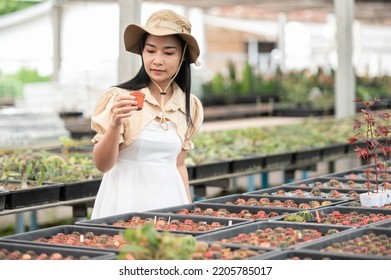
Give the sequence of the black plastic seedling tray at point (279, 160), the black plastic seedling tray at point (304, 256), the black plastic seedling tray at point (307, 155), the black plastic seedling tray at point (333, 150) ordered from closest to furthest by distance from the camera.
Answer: the black plastic seedling tray at point (304, 256), the black plastic seedling tray at point (279, 160), the black plastic seedling tray at point (307, 155), the black plastic seedling tray at point (333, 150)

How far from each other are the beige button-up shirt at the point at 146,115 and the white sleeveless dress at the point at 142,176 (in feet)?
0.12

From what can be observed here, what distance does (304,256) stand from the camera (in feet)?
9.66

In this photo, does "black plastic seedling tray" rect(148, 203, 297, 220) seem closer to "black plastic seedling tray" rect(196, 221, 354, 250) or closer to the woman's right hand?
"black plastic seedling tray" rect(196, 221, 354, 250)

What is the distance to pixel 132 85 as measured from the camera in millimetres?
4309

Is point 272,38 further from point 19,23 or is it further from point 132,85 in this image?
point 132,85

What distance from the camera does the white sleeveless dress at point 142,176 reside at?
169 inches

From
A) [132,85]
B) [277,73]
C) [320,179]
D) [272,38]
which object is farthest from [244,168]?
[272,38]

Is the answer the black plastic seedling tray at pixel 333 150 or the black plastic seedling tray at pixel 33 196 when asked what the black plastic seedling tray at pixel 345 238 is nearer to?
the black plastic seedling tray at pixel 33 196

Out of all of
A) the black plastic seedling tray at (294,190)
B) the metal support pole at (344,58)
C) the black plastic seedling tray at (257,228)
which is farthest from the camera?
the metal support pole at (344,58)

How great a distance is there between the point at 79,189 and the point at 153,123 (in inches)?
59.8

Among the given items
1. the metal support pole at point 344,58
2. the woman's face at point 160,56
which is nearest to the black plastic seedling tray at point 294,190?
the woman's face at point 160,56

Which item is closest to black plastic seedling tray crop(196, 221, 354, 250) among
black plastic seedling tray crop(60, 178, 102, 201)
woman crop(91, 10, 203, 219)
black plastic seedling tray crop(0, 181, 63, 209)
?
woman crop(91, 10, 203, 219)

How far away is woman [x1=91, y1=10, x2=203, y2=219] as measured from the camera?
4.21m

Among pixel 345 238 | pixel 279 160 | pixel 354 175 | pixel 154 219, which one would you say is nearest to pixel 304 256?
pixel 345 238
